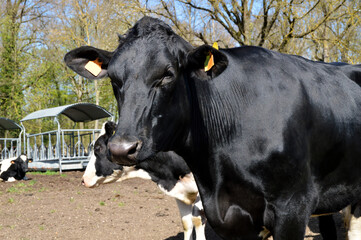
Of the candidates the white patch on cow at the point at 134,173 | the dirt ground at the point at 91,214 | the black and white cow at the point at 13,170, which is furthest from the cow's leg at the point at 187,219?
the black and white cow at the point at 13,170

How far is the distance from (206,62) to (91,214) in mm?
5576

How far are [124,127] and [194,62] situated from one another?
611 mm

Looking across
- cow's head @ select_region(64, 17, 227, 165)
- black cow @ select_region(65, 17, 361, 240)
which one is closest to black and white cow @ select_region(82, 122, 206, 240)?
black cow @ select_region(65, 17, 361, 240)

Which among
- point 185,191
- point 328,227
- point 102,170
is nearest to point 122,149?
point 328,227

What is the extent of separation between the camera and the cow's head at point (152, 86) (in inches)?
90.3

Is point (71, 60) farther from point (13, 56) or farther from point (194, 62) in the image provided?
Result: point (13, 56)

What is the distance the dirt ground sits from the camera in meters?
6.23

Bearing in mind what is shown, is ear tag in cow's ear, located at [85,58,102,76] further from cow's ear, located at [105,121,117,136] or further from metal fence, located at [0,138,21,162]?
metal fence, located at [0,138,21,162]

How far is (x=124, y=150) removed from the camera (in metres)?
2.19

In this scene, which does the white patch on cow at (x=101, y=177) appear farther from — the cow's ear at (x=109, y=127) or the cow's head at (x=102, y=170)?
the cow's ear at (x=109, y=127)

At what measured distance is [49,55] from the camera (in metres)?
25.9

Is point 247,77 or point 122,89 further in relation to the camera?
point 247,77

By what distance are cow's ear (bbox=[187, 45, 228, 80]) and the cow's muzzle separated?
631 millimetres

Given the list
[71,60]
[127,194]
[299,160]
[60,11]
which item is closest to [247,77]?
[299,160]
